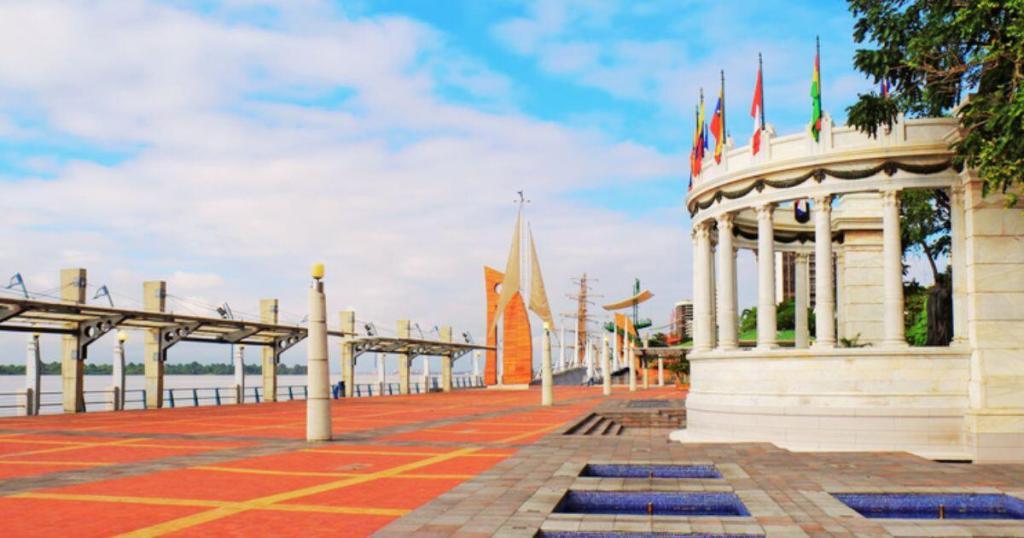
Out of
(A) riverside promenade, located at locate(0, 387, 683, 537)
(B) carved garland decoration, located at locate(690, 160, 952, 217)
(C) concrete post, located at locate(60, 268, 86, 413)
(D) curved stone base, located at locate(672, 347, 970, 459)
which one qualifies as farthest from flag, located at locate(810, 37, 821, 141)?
(C) concrete post, located at locate(60, 268, 86, 413)

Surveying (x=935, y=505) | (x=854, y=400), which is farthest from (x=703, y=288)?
(x=935, y=505)

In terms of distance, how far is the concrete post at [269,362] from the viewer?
2089 inches

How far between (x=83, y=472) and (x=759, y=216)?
68.9 ft

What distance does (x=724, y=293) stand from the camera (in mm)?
30516

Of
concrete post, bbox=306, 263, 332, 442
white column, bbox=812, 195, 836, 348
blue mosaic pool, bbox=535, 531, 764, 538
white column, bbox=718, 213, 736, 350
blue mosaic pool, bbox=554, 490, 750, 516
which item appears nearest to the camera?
blue mosaic pool, bbox=535, 531, 764, 538

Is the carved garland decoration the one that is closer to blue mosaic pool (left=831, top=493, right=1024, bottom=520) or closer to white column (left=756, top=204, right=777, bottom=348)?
white column (left=756, top=204, right=777, bottom=348)

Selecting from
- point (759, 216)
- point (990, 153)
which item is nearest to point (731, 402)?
point (759, 216)

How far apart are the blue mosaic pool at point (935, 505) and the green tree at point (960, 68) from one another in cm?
896

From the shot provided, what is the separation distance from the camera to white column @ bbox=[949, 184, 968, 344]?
24562 millimetres

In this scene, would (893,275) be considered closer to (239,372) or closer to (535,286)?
Result: (239,372)

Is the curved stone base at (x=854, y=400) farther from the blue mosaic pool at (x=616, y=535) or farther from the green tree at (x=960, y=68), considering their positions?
the blue mosaic pool at (x=616, y=535)

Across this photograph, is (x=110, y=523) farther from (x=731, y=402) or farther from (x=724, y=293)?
(x=724, y=293)

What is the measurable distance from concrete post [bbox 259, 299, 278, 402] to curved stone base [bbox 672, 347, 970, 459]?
3321 centimetres

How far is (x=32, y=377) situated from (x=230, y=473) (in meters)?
25.5
